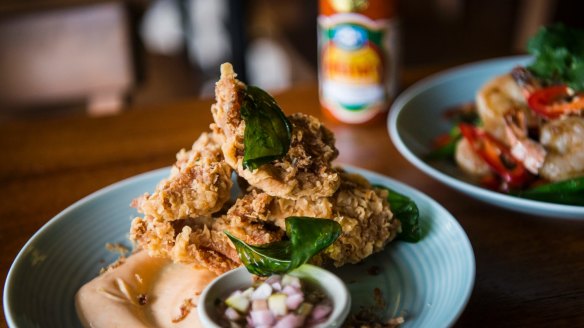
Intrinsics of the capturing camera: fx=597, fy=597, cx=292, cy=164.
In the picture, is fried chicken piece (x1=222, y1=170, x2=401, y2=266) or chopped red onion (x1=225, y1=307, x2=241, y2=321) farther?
fried chicken piece (x1=222, y1=170, x2=401, y2=266)

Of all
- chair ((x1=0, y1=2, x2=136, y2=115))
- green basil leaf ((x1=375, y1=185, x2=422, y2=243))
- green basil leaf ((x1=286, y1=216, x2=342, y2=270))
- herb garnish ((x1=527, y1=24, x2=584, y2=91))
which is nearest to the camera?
green basil leaf ((x1=286, y1=216, x2=342, y2=270))

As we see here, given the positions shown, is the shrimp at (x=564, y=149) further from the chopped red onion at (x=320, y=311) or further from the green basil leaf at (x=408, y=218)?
the chopped red onion at (x=320, y=311)

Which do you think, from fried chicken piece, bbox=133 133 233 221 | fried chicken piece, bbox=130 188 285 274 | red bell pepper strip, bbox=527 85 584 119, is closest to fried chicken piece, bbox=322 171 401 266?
fried chicken piece, bbox=130 188 285 274

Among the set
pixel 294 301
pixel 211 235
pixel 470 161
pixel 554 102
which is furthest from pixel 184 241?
pixel 554 102

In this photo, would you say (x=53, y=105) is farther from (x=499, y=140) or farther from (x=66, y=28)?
(x=499, y=140)

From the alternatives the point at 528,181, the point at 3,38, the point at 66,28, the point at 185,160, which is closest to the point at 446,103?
the point at 528,181

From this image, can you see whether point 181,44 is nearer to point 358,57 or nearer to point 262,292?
point 358,57

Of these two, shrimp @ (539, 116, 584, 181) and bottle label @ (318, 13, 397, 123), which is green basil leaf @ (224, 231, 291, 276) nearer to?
shrimp @ (539, 116, 584, 181)
